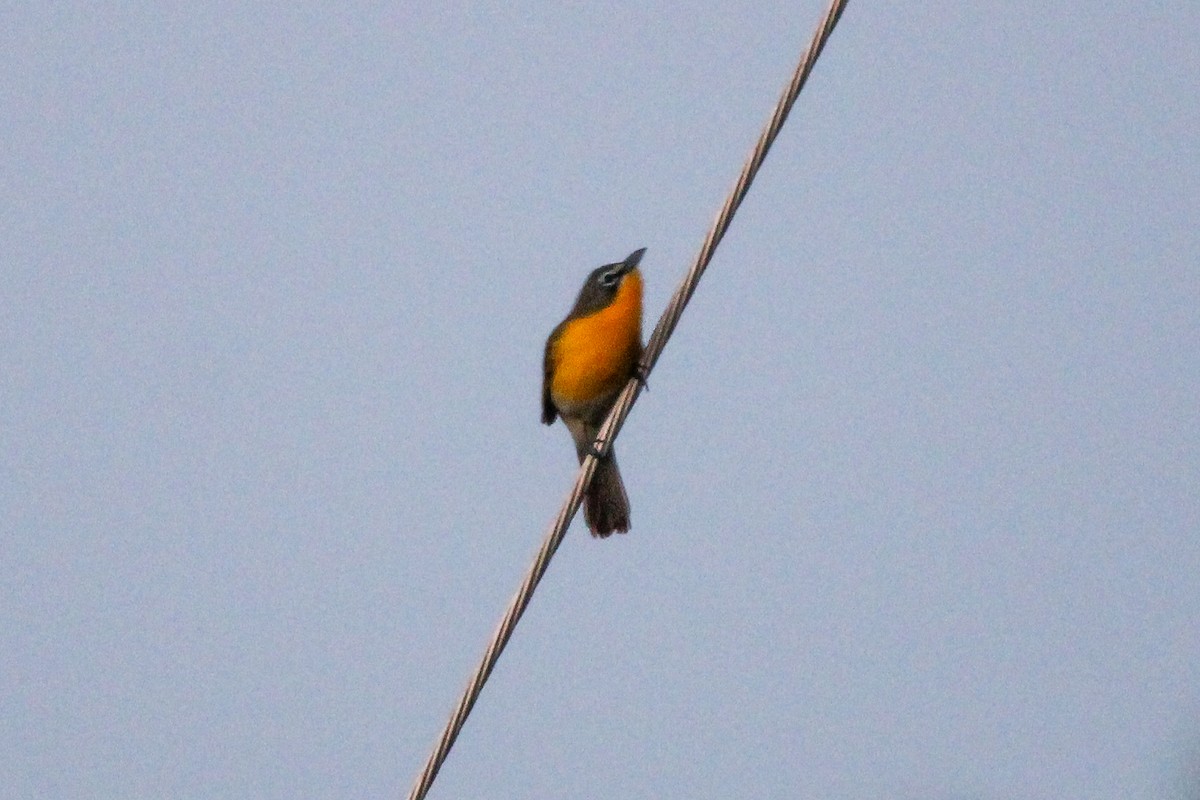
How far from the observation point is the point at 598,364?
310 inches

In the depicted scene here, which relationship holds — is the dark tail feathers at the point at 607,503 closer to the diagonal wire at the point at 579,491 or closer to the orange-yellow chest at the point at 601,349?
the orange-yellow chest at the point at 601,349

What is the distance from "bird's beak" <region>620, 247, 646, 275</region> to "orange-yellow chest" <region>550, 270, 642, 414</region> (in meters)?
0.04

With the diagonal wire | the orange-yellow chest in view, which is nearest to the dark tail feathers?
the orange-yellow chest

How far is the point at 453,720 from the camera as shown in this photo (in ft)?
16.6

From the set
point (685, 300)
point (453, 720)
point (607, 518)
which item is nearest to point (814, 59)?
point (685, 300)

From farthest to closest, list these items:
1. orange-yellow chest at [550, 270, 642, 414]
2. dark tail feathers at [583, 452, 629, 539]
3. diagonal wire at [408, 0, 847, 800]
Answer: dark tail feathers at [583, 452, 629, 539] < orange-yellow chest at [550, 270, 642, 414] < diagonal wire at [408, 0, 847, 800]

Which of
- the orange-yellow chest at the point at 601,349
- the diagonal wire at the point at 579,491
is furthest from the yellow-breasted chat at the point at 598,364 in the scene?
the diagonal wire at the point at 579,491

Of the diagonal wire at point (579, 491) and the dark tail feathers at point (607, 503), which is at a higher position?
the dark tail feathers at point (607, 503)

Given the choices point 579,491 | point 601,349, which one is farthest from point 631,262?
point 579,491

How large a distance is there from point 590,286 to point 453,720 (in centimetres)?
341

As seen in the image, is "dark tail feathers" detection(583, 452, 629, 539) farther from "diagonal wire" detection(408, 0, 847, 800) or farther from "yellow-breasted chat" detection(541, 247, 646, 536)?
"diagonal wire" detection(408, 0, 847, 800)

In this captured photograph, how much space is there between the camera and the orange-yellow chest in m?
7.67

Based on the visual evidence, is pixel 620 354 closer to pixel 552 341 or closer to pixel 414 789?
pixel 552 341

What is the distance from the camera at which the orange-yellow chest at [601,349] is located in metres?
7.67
